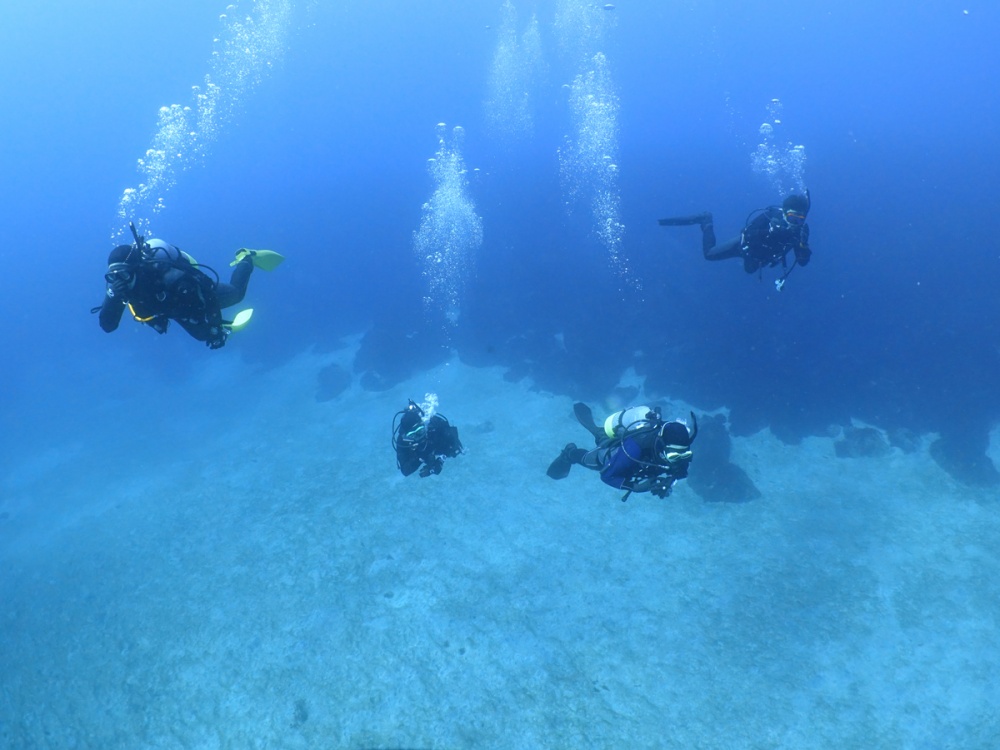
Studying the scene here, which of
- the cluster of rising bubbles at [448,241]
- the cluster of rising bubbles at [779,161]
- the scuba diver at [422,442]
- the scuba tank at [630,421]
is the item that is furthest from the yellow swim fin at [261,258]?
the cluster of rising bubbles at [779,161]

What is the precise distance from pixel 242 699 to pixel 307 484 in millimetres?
7332

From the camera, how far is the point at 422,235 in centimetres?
3659

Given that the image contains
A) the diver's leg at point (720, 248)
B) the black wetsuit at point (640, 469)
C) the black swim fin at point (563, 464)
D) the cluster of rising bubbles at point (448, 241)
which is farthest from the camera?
the cluster of rising bubbles at point (448, 241)

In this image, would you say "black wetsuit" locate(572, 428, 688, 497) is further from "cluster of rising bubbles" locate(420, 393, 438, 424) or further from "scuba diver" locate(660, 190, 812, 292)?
"cluster of rising bubbles" locate(420, 393, 438, 424)

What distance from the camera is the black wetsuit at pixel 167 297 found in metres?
5.25

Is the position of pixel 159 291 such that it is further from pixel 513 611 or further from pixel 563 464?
pixel 513 611

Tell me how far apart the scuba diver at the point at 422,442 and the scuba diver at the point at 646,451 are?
12.9 ft

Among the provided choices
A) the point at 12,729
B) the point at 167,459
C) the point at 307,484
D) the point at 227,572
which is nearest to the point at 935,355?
the point at 307,484

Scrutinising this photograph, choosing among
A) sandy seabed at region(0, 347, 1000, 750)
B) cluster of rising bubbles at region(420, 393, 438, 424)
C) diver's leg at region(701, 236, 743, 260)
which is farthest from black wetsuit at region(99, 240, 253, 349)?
cluster of rising bubbles at region(420, 393, 438, 424)

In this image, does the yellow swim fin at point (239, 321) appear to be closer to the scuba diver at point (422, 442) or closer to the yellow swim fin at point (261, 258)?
the yellow swim fin at point (261, 258)

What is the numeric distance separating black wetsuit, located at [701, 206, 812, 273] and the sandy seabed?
292 inches

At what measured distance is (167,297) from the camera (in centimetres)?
539

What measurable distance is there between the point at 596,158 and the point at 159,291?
47.8m

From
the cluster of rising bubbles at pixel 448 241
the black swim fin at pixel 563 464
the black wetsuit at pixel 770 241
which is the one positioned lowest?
the black swim fin at pixel 563 464
